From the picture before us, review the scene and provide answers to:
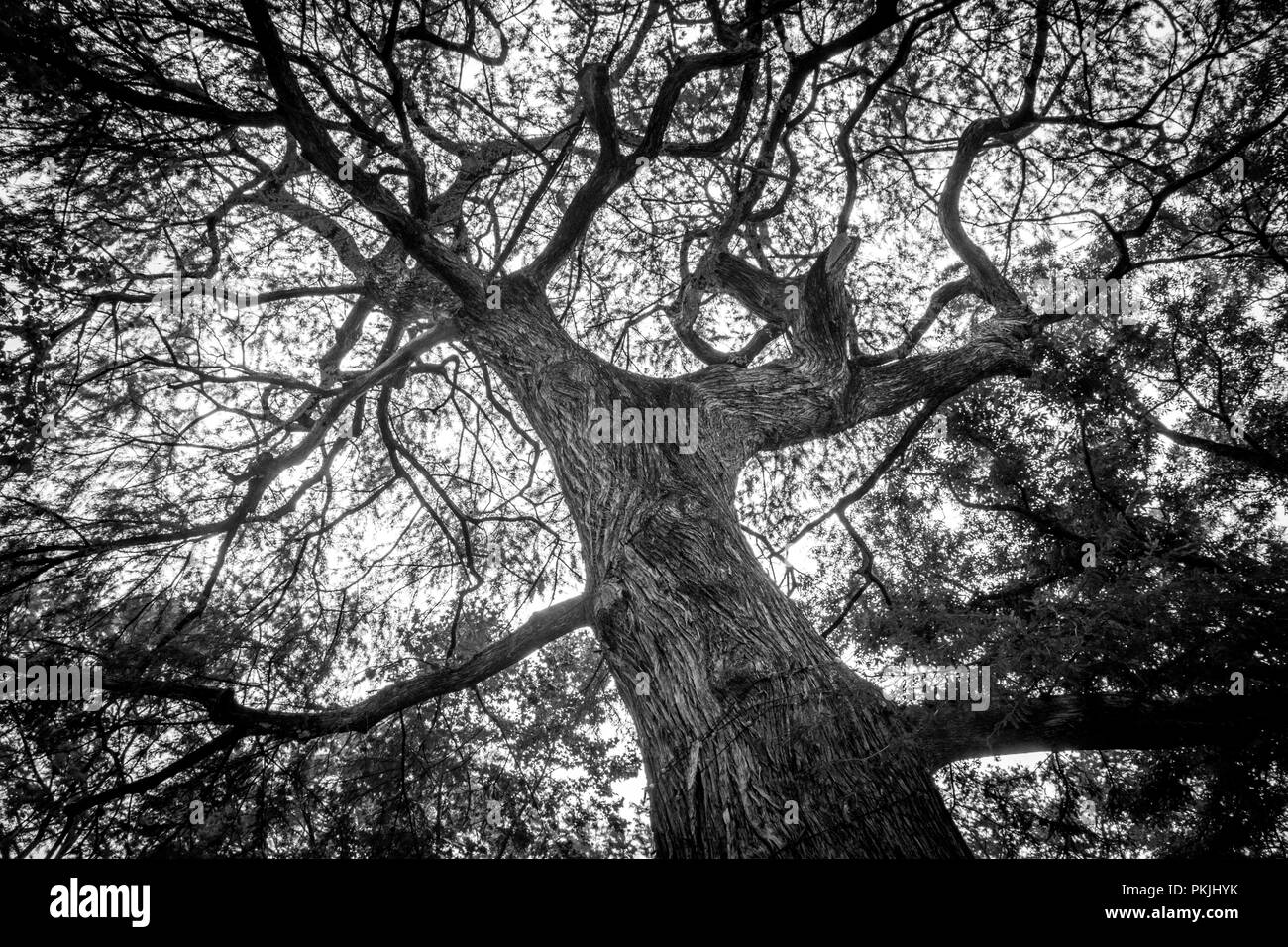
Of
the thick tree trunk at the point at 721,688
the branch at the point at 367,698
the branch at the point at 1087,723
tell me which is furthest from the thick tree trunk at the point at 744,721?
the branch at the point at 367,698

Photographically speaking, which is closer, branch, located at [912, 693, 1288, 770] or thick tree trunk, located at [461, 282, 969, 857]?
thick tree trunk, located at [461, 282, 969, 857]

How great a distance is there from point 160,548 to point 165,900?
3.55m

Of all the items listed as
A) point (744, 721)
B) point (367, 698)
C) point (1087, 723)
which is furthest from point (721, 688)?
point (367, 698)

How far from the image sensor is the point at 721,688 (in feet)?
6.66

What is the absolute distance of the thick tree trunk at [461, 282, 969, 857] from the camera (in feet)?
5.50

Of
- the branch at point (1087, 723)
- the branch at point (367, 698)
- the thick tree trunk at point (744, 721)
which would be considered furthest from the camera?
the branch at point (367, 698)

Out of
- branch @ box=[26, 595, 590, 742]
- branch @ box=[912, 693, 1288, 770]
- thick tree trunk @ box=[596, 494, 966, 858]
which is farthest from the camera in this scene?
branch @ box=[26, 595, 590, 742]

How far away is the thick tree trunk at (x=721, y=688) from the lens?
1677 millimetres

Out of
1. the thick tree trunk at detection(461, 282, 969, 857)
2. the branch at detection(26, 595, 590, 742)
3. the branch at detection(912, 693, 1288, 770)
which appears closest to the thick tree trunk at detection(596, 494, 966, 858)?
the thick tree trunk at detection(461, 282, 969, 857)

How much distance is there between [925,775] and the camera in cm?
183

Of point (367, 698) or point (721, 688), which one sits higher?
point (721, 688)

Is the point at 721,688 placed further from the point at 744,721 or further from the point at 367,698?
the point at 367,698

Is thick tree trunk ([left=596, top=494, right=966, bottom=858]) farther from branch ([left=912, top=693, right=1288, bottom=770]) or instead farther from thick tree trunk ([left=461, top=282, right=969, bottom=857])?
branch ([left=912, top=693, right=1288, bottom=770])

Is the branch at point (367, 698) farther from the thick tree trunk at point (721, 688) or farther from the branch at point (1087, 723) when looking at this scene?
the branch at point (1087, 723)
